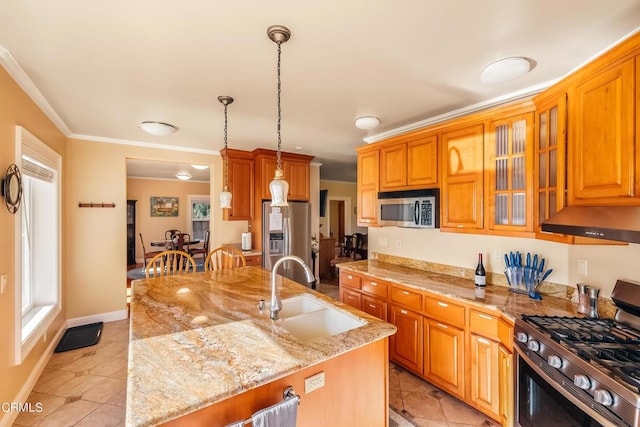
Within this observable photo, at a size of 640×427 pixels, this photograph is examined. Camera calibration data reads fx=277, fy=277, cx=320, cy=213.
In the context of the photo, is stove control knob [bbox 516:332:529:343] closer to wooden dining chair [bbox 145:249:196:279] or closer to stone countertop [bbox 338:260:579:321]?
stone countertop [bbox 338:260:579:321]

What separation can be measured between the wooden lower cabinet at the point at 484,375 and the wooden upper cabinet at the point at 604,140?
3.72 ft

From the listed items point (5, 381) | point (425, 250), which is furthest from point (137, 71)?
point (425, 250)

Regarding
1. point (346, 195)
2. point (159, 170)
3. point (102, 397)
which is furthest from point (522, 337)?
point (159, 170)

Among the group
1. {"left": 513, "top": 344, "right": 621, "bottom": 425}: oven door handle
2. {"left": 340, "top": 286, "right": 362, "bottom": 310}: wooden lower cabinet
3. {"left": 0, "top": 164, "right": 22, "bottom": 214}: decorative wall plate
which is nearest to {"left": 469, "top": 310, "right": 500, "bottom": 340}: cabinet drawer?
{"left": 513, "top": 344, "right": 621, "bottom": 425}: oven door handle

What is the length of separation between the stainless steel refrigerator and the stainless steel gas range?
3.26 m

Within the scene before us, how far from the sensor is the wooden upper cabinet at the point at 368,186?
332 centimetres

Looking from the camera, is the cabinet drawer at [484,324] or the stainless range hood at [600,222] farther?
the cabinet drawer at [484,324]

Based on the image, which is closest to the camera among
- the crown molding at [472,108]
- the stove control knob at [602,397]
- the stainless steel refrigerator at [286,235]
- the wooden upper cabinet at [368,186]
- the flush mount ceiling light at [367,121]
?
the stove control knob at [602,397]

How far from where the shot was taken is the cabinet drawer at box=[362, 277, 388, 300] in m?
2.79

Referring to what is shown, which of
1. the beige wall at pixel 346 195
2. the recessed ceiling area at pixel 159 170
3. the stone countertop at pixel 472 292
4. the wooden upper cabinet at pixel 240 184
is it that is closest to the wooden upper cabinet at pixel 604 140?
the stone countertop at pixel 472 292

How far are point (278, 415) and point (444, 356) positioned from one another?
5.83 feet

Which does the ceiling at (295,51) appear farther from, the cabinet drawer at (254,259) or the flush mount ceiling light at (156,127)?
the cabinet drawer at (254,259)

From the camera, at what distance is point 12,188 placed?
2006 millimetres

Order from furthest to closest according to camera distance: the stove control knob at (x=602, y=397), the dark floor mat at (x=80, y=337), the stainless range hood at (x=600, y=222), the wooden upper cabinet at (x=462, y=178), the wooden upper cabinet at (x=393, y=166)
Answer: the dark floor mat at (x=80, y=337)
the wooden upper cabinet at (x=393, y=166)
the wooden upper cabinet at (x=462, y=178)
the stainless range hood at (x=600, y=222)
the stove control knob at (x=602, y=397)
